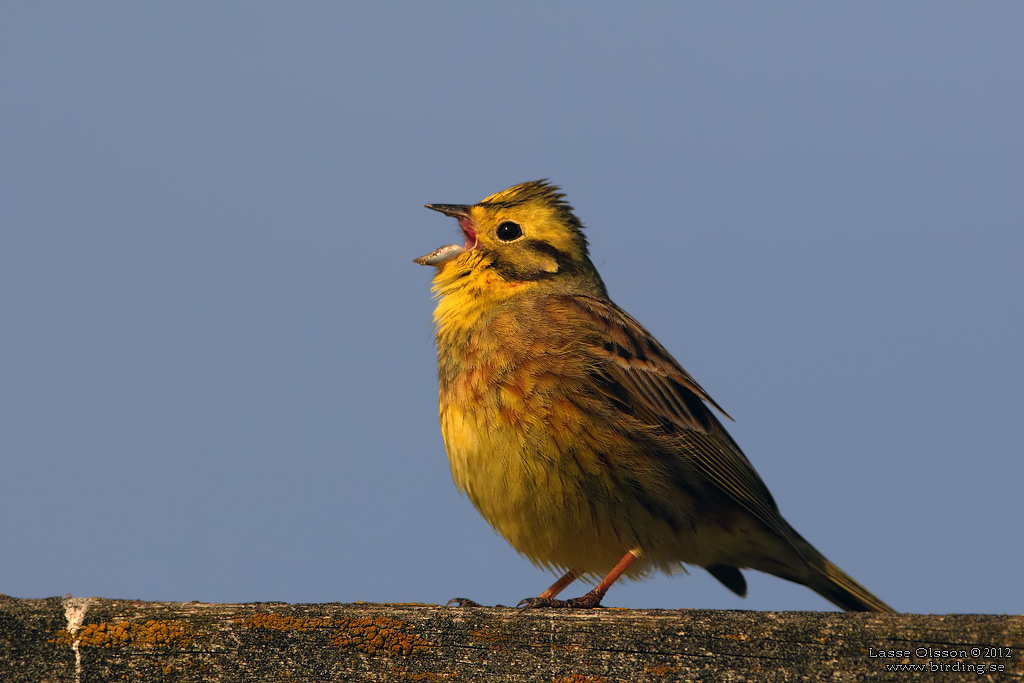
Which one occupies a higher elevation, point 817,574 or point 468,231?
point 468,231

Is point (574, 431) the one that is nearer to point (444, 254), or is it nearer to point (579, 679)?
point (444, 254)

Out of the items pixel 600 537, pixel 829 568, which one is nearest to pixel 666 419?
pixel 600 537

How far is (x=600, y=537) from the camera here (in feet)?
15.2

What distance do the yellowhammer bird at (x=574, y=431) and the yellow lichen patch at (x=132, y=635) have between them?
1.97m

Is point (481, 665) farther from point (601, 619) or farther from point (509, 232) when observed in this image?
point (509, 232)

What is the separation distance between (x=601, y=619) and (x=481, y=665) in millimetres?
308

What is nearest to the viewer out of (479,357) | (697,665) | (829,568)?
(697,665)

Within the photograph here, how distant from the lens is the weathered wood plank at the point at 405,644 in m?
2.40

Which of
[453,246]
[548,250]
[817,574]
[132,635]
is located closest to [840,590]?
[817,574]

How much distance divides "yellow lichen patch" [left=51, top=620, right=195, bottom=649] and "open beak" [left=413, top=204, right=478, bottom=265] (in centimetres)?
331

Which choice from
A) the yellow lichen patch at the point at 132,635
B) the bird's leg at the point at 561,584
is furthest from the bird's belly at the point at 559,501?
the yellow lichen patch at the point at 132,635

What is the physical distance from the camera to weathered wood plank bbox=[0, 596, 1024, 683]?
2.40 meters

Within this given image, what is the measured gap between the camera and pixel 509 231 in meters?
5.78

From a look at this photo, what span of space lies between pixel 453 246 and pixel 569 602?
2.07 metres
